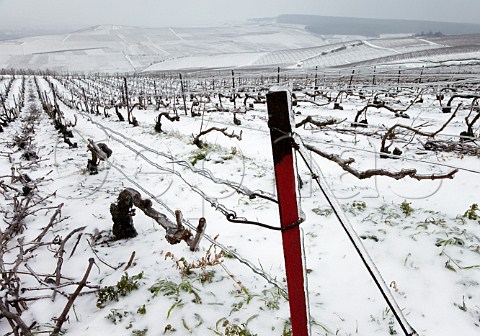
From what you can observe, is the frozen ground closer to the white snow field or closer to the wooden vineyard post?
the white snow field

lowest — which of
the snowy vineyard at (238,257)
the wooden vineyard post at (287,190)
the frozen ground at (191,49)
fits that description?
the snowy vineyard at (238,257)

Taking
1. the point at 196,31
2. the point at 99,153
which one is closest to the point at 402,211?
the point at 99,153

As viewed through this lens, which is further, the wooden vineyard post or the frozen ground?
the frozen ground

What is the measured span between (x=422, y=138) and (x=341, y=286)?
4961mm

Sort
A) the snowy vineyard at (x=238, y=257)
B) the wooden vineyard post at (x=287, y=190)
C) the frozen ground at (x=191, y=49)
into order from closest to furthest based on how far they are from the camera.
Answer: the wooden vineyard post at (x=287, y=190) < the snowy vineyard at (x=238, y=257) < the frozen ground at (x=191, y=49)

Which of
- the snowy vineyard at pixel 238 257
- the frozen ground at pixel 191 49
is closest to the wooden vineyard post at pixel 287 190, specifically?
the snowy vineyard at pixel 238 257

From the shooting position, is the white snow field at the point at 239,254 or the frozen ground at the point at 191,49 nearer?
the white snow field at the point at 239,254

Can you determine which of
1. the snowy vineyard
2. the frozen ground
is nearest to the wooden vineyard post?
the snowy vineyard

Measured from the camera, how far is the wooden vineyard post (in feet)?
3.37

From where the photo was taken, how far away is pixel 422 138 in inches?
224

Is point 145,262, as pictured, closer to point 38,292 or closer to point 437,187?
point 38,292

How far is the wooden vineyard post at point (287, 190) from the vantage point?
40.5 inches

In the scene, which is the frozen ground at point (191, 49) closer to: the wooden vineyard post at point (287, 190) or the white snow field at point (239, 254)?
the white snow field at point (239, 254)

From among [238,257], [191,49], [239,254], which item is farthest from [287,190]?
[191,49]
